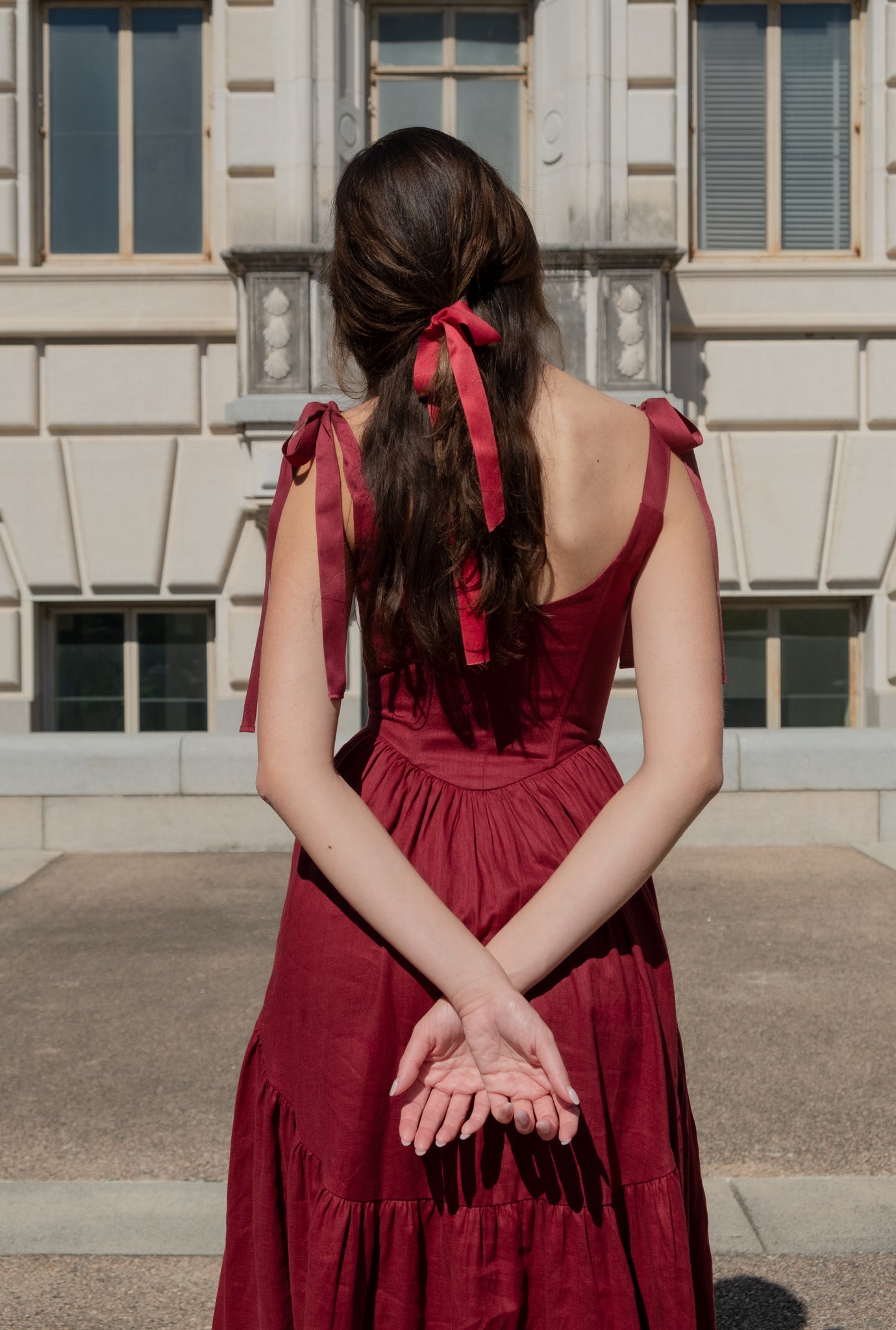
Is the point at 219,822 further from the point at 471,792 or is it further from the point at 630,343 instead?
the point at 471,792

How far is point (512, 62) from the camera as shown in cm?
1114

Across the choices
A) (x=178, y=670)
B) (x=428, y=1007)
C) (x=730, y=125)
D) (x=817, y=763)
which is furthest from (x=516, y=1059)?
(x=730, y=125)

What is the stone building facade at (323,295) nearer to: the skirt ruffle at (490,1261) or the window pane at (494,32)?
the window pane at (494,32)

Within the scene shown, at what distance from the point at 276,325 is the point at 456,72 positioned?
2.92 meters

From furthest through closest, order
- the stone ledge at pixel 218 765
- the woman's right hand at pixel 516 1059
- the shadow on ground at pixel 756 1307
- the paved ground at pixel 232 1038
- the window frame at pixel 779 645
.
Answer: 1. the window frame at pixel 779 645
2. the stone ledge at pixel 218 765
3. the paved ground at pixel 232 1038
4. the shadow on ground at pixel 756 1307
5. the woman's right hand at pixel 516 1059

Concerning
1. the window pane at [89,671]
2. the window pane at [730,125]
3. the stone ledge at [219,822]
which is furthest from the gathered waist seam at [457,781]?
the window pane at [730,125]

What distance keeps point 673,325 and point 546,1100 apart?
9.74 meters

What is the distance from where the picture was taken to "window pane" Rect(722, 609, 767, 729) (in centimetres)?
1121

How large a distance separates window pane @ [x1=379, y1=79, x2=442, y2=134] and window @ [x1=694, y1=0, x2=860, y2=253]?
84.8 inches

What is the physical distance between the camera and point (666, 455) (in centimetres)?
166

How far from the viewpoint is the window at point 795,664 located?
11203mm

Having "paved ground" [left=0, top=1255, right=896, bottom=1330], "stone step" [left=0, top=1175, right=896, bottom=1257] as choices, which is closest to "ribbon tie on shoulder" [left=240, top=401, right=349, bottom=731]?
"paved ground" [left=0, top=1255, right=896, bottom=1330]

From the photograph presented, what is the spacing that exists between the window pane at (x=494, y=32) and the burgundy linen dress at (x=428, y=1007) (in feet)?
34.5

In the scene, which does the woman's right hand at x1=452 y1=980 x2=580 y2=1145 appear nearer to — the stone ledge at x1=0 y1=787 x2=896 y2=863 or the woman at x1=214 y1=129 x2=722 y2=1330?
the woman at x1=214 y1=129 x2=722 y2=1330
